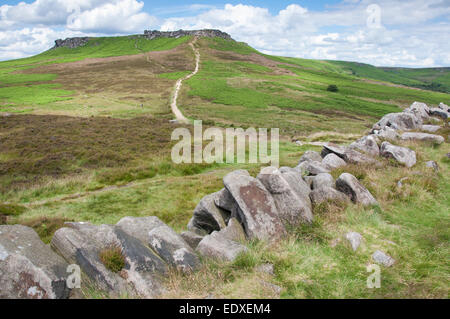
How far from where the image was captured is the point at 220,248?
828cm

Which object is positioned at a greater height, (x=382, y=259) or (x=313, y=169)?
(x=313, y=169)

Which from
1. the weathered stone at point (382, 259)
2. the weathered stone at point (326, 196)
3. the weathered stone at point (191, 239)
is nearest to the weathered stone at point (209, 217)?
the weathered stone at point (191, 239)

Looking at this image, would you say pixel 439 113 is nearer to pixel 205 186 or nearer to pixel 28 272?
pixel 205 186

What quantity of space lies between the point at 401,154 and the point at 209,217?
491 inches

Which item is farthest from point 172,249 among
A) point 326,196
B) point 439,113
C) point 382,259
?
point 439,113

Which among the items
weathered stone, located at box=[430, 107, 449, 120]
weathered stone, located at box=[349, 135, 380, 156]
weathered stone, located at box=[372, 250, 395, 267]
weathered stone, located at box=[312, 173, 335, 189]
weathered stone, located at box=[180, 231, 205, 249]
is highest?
weathered stone, located at box=[430, 107, 449, 120]

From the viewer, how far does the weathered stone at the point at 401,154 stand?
1631 cm

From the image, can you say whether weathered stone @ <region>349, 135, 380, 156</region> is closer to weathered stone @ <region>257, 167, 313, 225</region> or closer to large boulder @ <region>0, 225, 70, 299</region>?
weathered stone @ <region>257, 167, 313, 225</region>

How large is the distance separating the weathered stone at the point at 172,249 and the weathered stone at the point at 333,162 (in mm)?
10208

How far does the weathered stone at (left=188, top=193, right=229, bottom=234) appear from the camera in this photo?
438 inches

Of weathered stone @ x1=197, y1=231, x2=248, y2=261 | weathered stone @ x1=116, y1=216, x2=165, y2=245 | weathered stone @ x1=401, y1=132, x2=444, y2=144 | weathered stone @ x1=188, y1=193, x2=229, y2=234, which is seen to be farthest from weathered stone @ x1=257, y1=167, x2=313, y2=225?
weathered stone @ x1=401, y1=132, x2=444, y2=144

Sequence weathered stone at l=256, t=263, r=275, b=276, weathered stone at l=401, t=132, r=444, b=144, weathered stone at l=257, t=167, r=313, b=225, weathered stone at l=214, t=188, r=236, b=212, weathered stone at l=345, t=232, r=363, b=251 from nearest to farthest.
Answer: weathered stone at l=256, t=263, r=275, b=276 < weathered stone at l=345, t=232, r=363, b=251 < weathered stone at l=257, t=167, r=313, b=225 < weathered stone at l=214, t=188, r=236, b=212 < weathered stone at l=401, t=132, r=444, b=144

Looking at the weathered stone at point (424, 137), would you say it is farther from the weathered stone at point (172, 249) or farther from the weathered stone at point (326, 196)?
the weathered stone at point (172, 249)

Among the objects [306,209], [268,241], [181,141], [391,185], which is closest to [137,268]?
[268,241]
